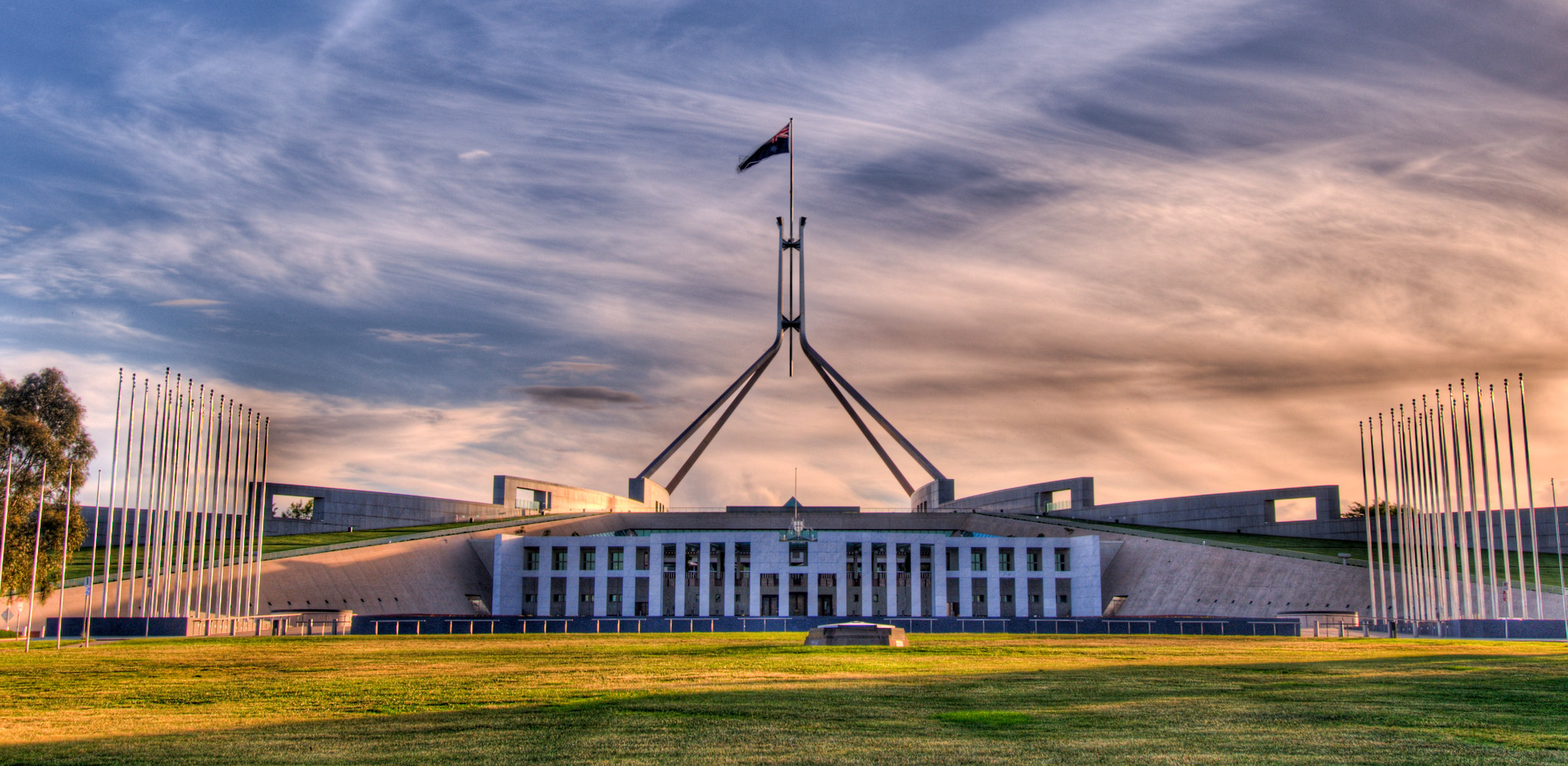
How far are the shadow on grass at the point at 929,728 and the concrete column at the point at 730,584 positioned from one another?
46218 millimetres

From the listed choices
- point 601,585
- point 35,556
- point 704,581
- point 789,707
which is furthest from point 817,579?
point 789,707

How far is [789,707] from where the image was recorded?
50.5ft

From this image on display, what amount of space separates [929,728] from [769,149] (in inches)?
2522

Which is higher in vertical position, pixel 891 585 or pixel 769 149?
pixel 769 149

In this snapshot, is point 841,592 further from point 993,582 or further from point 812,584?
point 993,582

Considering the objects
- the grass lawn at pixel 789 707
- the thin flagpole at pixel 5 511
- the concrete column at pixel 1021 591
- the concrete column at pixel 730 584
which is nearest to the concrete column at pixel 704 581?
the concrete column at pixel 730 584

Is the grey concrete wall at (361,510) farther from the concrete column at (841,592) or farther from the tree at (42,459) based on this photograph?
the concrete column at (841,592)

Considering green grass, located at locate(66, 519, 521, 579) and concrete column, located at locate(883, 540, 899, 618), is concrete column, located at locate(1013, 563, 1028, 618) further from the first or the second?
green grass, located at locate(66, 519, 521, 579)

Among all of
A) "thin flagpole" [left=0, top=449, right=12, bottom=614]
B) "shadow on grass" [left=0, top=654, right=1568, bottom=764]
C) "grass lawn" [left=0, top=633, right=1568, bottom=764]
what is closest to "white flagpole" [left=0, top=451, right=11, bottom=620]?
"thin flagpole" [left=0, top=449, right=12, bottom=614]

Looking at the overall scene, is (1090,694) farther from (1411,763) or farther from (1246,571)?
(1246,571)

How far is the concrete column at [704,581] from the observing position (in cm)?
6438

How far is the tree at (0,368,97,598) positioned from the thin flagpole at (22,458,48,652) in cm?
18

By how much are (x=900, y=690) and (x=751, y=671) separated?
4.00m

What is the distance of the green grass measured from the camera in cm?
4928
